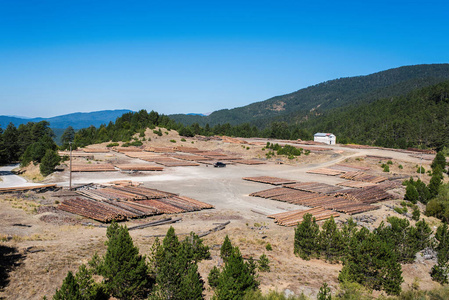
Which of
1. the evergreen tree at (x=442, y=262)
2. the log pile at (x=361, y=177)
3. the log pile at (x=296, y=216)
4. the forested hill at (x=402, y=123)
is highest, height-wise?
the forested hill at (x=402, y=123)

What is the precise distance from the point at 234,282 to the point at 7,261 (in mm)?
9629

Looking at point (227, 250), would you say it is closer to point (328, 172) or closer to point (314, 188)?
point (314, 188)

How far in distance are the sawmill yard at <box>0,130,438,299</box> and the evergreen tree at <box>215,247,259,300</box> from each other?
61.0 inches

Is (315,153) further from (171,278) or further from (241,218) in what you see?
(171,278)

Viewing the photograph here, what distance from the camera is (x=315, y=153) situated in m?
62.7

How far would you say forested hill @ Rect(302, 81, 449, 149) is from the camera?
307ft

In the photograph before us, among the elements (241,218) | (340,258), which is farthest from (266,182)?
(340,258)

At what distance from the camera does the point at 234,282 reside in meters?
11.0

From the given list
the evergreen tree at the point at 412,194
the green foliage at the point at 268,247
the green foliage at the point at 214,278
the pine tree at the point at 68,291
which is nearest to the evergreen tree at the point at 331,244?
the green foliage at the point at 268,247

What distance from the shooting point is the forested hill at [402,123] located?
9344cm

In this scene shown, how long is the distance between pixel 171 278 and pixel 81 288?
9.38 feet

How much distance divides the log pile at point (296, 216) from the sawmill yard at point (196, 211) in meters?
0.07

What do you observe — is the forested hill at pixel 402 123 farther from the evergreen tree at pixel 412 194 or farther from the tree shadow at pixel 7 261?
the tree shadow at pixel 7 261

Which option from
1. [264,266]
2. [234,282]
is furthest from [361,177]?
[234,282]
